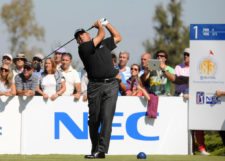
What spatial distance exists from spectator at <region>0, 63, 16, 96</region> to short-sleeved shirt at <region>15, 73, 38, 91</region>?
124 mm

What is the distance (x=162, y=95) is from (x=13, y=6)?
4424cm

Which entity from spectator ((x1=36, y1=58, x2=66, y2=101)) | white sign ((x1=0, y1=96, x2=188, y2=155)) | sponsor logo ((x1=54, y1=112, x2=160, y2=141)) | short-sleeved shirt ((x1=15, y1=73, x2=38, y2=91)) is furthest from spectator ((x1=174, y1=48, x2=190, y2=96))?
short-sleeved shirt ((x1=15, y1=73, x2=38, y2=91))

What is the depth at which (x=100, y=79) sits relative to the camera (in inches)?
733

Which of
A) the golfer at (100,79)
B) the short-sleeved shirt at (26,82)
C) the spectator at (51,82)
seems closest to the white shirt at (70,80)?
the spectator at (51,82)

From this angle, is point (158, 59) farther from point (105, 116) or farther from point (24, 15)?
point (24, 15)

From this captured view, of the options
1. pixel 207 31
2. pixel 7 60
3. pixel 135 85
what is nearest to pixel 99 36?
pixel 207 31

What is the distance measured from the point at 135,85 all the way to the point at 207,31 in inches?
82.8

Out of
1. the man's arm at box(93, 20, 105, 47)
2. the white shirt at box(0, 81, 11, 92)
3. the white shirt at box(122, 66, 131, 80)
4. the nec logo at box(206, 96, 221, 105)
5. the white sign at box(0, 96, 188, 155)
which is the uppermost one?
the man's arm at box(93, 20, 105, 47)

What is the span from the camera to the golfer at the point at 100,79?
18.4 m

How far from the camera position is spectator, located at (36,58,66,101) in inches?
886

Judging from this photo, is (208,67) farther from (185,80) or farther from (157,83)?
(157,83)

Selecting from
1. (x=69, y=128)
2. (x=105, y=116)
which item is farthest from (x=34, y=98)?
(x=105, y=116)

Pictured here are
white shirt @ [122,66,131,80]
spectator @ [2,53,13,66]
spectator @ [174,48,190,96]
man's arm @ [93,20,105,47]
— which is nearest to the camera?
man's arm @ [93,20,105,47]

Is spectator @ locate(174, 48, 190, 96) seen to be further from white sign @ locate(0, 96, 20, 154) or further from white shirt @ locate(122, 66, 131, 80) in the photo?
white sign @ locate(0, 96, 20, 154)
